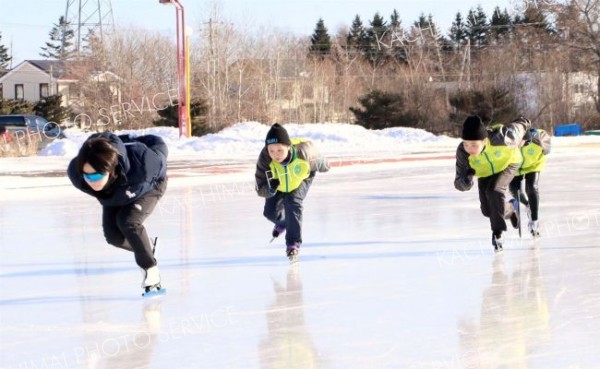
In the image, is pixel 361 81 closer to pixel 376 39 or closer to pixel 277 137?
pixel 376 39

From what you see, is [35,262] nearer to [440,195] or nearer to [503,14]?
[440,195]

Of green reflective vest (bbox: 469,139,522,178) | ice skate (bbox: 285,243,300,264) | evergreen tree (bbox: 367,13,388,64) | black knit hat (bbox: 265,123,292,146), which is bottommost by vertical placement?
ice skate (bbox: 285,243,300,264)

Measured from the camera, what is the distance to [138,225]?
6309 mm

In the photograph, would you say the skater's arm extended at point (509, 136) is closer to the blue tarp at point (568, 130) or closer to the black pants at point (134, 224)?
the black pants at point (134, 224)

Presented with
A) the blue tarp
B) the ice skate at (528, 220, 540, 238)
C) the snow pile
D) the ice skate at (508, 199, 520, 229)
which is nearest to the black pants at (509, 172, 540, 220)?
the ice skate at (528, 220, 540, 238)

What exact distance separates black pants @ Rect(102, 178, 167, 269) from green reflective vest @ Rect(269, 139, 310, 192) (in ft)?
5.17

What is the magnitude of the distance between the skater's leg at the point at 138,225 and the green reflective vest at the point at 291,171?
1.68 m

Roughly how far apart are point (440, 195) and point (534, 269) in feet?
21.0

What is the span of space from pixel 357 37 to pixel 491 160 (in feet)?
266

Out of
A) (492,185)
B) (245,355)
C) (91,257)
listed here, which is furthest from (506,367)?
(91,257)

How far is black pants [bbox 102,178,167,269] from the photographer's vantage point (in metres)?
6.29

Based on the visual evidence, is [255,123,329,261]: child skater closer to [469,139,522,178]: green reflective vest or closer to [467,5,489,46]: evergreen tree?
[469,139,522,178]: green reflective vest

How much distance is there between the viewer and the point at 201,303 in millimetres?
6184

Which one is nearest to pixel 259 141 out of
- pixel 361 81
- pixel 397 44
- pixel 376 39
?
pixel 361 81
